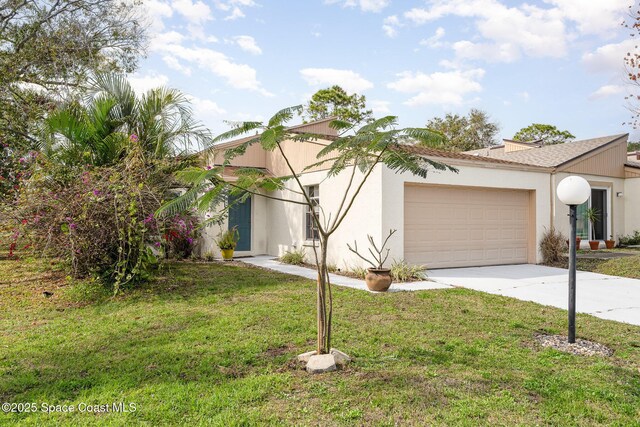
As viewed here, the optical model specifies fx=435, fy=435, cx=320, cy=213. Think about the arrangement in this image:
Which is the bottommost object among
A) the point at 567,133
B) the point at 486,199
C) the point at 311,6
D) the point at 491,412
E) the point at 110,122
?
the point at 491,412

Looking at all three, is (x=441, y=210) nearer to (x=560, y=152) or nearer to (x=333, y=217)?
(x=333, y=217)

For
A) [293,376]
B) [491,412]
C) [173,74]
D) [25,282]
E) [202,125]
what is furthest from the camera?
[173,74]

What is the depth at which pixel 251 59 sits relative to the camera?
11.7 metres

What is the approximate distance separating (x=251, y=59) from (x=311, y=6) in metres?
2.30

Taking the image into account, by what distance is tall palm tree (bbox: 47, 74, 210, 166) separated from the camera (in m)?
8.84

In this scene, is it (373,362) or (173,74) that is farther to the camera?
(173,74)

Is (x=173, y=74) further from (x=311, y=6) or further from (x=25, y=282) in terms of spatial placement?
(x=25, y=282)

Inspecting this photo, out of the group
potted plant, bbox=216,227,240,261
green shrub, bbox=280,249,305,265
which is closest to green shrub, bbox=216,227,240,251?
potted plant, bbox=216,227,240,261

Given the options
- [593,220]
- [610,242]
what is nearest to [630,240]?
[610,242]

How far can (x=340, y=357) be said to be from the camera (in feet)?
13.7

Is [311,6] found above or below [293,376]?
above

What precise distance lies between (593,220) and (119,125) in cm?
1564

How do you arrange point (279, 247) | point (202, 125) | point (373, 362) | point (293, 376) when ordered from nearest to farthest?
point (293, 376)
point (373, 362)
point (202, 125)
point (279, 247)

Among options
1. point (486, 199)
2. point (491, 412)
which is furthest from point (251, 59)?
point (491, 412)
